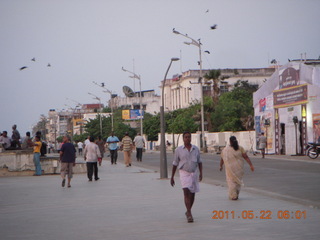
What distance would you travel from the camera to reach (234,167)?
1501 cm

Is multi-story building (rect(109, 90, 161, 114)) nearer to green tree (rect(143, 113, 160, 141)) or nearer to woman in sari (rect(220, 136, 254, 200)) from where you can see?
green tree (rect(143, 113, 160, 141))

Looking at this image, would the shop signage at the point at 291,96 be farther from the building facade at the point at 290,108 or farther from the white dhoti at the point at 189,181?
the white dhoti at the point at 189,181

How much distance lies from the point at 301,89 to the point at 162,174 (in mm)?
22171

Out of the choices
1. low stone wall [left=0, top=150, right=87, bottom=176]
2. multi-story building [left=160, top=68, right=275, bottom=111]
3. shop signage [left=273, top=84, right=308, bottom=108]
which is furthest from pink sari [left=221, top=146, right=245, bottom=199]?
multi-story building [left=160, top=68, right=275, bottom=111]

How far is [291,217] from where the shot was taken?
444 inches

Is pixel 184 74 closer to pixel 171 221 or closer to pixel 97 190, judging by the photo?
pixel 97 190

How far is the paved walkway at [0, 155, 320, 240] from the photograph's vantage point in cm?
981

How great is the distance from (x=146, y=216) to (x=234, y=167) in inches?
140

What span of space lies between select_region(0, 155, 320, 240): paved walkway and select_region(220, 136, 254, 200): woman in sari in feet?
1.14

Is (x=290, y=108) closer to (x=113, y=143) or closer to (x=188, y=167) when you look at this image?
(x=113, y=143)

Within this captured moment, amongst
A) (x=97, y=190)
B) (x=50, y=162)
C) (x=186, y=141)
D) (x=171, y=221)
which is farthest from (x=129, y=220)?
(x=50, y=162)

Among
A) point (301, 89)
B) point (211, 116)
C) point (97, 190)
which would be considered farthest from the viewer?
point (211, 116)

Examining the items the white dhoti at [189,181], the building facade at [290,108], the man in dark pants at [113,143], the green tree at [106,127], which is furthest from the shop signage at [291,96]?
the green tree at [106,127]

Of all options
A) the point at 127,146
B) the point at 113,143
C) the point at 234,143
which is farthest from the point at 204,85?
the point at 234,143
